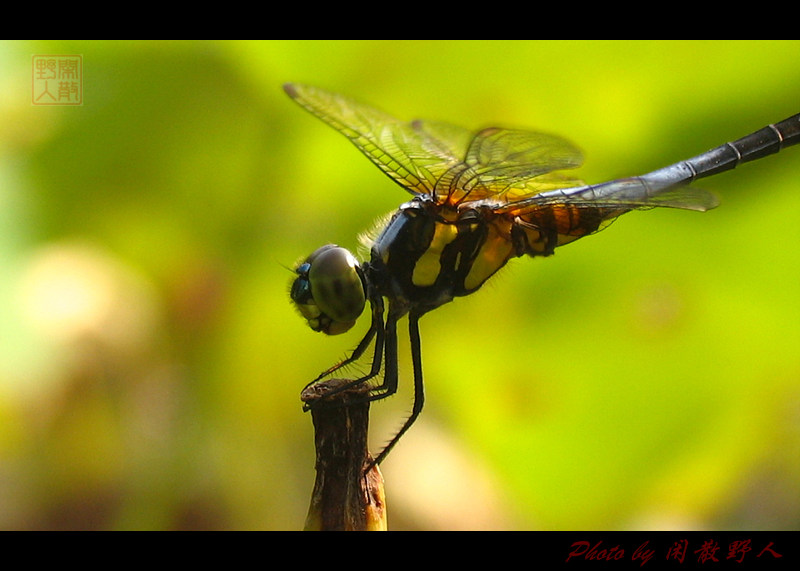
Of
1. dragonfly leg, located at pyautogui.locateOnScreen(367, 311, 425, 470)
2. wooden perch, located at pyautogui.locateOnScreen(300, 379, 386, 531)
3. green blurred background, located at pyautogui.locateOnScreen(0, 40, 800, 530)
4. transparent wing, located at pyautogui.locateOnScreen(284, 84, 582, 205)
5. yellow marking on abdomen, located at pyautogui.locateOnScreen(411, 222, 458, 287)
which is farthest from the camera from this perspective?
green blurred background, located at pyautogui.locateOnScreen(0, 40, 800, 530)

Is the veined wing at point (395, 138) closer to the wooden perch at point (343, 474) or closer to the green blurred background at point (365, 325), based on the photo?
the green blurred background at point (365, 325)

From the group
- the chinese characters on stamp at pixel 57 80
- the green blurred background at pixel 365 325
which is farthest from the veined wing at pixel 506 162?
the chinese characters on stamp at pixel 57 80

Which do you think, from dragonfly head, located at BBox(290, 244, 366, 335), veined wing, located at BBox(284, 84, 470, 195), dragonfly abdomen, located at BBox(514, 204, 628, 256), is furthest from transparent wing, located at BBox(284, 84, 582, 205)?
dragonfly head, located at BBox(290, 244, 366, 335)

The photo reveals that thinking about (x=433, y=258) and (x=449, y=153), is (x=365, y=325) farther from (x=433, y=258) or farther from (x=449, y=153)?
(x=449, y=153)

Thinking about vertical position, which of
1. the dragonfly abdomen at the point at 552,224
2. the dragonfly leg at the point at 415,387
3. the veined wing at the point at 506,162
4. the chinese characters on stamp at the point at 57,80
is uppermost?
the chinese characters on stamp at the point at 57,80

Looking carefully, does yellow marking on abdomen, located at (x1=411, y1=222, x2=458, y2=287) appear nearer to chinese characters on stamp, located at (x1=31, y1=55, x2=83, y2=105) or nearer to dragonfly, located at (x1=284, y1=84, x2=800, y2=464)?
dragonfly, located at (x1=284, y1=84, x2=800, y2=464)

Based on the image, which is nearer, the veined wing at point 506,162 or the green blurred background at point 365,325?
the veined wing at point 506,162

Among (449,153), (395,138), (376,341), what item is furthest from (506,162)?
(376,341)
